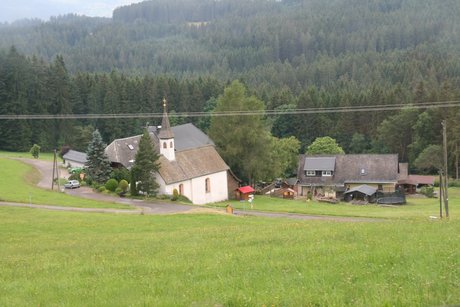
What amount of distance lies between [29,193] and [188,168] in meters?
16.3

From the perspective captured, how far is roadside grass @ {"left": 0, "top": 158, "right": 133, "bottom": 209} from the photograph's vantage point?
46031 millimetres

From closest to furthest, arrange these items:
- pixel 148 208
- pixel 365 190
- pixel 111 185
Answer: pixel 148 208
pixel 111 185
pixel 365 190

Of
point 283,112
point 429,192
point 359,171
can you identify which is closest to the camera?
point 429,192

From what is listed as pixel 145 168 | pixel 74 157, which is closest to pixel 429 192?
pixel 145 168

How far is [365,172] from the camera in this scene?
2813 inches

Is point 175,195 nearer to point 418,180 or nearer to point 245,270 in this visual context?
point 418,180

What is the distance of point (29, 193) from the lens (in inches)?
1956

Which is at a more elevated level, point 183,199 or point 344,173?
point 344,173

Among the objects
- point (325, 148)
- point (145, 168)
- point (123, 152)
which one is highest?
point (325, 148)

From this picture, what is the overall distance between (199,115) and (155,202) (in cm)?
4994

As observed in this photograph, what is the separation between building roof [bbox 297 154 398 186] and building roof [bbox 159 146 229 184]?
15.9 metres

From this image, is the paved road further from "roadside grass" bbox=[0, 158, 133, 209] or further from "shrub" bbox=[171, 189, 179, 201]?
"shrub" bbox=[171, 189, 179, 201]

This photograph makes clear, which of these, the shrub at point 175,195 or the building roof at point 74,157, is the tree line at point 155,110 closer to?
the building roof at point 74,157

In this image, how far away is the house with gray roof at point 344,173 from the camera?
7012cm
